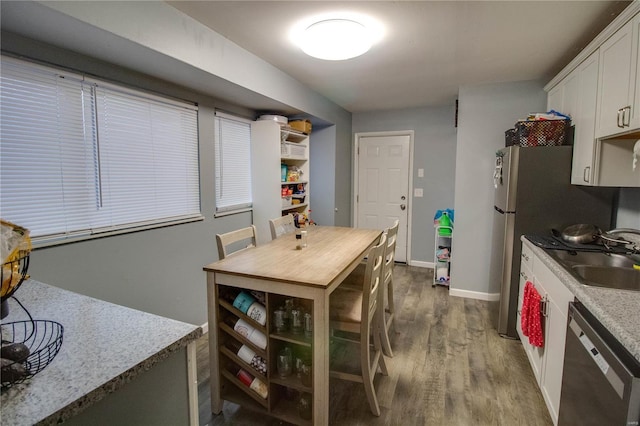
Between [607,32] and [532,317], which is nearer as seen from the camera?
[607,32]

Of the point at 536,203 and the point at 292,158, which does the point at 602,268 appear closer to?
the point at 536,203

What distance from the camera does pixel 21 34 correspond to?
1.55 metres

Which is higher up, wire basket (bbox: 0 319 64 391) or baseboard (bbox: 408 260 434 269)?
wire basket (bbox: 0 319 64 391)

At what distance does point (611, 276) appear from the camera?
1.70 m

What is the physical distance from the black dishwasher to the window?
2.50m

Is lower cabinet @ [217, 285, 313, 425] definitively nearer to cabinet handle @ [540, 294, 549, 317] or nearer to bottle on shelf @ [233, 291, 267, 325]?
bottle on shelf @ [233, 291, 267, 325]

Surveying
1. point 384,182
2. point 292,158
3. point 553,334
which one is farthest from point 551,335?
point 384,182

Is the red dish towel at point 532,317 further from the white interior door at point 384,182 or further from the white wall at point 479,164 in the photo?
the white interior door at point 384,182

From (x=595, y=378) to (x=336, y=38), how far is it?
2.04 m

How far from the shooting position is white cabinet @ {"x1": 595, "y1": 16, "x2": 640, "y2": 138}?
1.59 meters

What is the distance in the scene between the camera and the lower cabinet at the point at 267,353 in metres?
1.67

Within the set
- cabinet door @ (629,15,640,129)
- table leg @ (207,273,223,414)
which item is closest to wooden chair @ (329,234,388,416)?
table leg @ (207,273,223,414)

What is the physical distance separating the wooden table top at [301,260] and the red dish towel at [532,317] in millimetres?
1049

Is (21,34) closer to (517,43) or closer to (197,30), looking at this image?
(197,30)
